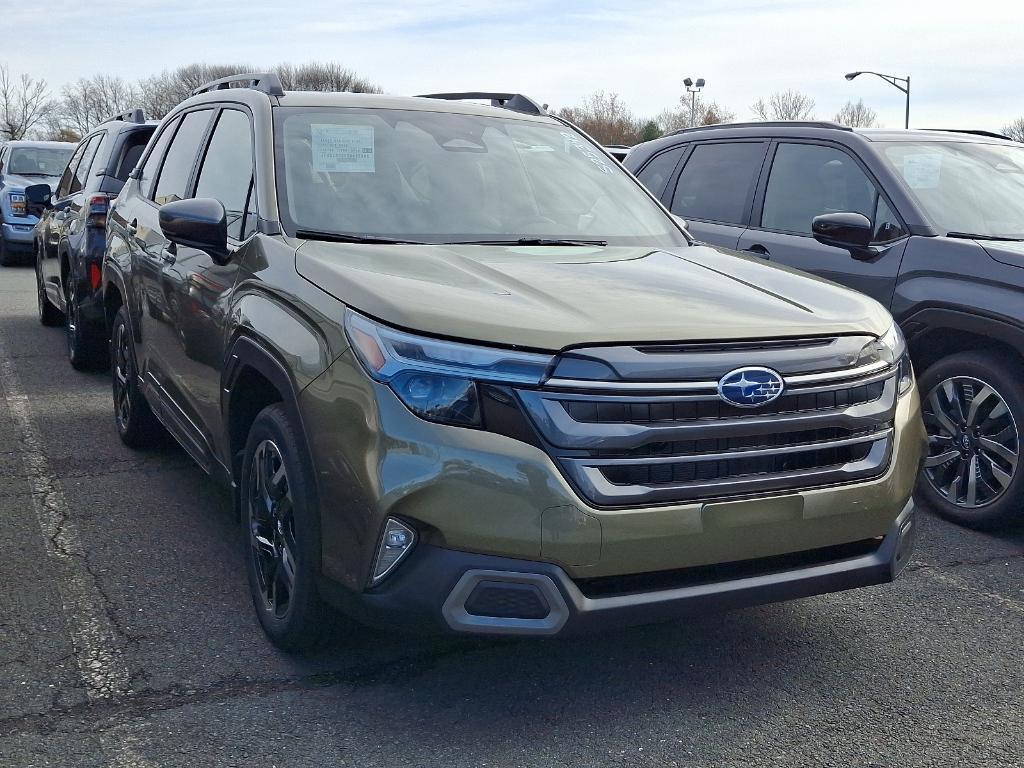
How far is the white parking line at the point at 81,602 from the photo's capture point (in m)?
3.24

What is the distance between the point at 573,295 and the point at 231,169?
182 cm

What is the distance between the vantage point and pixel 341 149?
163 inches

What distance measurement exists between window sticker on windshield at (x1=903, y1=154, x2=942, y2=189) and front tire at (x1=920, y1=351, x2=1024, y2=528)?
3.33ft

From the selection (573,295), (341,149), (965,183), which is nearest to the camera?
(573,295)

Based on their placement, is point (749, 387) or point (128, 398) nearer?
point (749, 387)

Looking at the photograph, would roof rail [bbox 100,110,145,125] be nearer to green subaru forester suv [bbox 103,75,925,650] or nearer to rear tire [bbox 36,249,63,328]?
rear tire [bbox 36,249,63,328]

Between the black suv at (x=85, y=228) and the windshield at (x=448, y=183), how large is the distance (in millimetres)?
3812

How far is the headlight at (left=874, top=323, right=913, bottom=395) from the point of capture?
3332 mm

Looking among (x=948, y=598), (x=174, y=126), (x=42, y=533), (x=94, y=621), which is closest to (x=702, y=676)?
(x=948, y=598)

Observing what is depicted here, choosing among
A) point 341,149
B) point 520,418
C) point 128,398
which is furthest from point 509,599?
point 128,398

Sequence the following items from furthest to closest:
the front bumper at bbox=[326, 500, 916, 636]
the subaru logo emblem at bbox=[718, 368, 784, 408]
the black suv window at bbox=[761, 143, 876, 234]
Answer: the black suv window at bbox=[761, 143, 876, 234] < the subaru logo emblem at bbox=[718, 368, 784, 408] < the front bumper at bbox=[326, 500, 916, 636]

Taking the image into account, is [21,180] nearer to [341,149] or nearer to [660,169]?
[660,169]

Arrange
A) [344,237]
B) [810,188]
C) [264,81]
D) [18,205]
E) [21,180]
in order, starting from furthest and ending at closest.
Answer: [21,180] < [18,205] < [810,188] < [264,81] < [344,237]

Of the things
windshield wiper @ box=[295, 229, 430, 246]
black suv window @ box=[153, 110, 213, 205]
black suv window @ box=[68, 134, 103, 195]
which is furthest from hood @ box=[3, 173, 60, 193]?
windshield wiper @ box=[295, 229, 430, 246]
